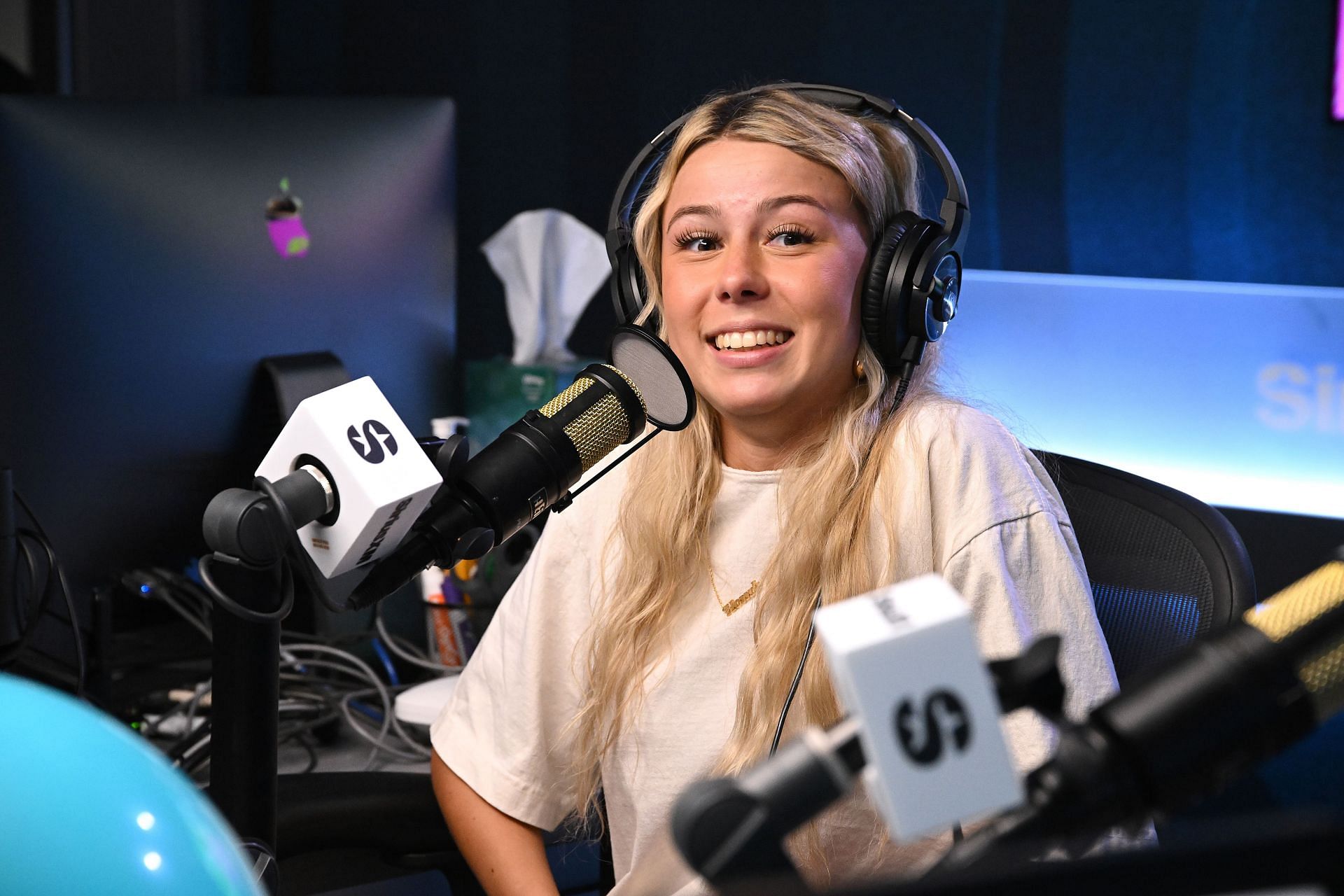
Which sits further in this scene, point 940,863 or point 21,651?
point 21,651

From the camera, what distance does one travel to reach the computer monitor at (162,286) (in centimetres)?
127

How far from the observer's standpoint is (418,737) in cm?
144

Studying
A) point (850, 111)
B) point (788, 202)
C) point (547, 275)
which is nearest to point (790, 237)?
point (788, 202)

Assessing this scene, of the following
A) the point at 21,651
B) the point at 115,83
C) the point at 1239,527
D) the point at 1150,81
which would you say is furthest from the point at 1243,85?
the point at 115,83

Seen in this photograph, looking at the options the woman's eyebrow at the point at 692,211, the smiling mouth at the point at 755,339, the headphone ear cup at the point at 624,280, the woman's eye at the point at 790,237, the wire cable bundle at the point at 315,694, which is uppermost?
the woman's eyebrow at the point at 692,211

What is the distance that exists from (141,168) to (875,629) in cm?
113

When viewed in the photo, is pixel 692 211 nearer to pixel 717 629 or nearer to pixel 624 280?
pixel 624 280

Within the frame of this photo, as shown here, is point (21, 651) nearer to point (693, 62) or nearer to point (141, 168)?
point (141, 168)

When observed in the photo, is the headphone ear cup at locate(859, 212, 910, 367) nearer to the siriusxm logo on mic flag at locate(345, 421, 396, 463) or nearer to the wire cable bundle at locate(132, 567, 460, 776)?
the siriusxm logo on mic flag at locate(345, 421, 396, 463)

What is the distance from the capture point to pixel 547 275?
2467 mm

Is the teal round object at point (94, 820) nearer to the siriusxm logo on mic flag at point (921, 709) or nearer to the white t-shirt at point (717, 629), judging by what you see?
the siriusxm logo on mic flag at point (921, 709)

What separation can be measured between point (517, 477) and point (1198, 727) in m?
0.44

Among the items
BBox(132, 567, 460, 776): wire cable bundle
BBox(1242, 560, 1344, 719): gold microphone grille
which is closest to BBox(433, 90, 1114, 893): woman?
BBox(132, 567, 460, 776): wire cable bundle

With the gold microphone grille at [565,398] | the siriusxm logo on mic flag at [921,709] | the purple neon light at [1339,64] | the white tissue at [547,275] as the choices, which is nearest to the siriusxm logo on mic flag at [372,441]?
the gold microphone grille at [565,398]
